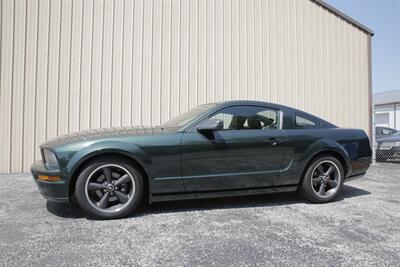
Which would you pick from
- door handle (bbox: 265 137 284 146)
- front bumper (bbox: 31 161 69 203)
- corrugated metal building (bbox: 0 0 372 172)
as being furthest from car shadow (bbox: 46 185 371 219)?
corrugated metal building (bbox: 0 0 372 172)

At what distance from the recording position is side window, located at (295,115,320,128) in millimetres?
3949

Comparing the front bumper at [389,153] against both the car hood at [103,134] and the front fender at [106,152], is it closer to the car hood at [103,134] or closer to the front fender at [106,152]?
the car hood at [103,134]

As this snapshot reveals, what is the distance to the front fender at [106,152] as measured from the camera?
3084 mm

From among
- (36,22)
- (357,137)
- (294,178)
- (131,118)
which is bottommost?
(294,178)

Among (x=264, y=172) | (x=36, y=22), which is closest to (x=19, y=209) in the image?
(x=264, y=172)

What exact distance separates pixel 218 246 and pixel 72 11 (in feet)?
18.3

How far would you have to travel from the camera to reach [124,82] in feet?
20.4

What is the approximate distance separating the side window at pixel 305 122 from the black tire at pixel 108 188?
2.12 meters

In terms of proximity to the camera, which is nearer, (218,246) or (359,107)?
(218,246)

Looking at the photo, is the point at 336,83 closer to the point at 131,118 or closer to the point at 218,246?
the point at 131,118

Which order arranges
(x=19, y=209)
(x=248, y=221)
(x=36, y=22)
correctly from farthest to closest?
(x=36, y=22)
(x=19, y=209)
(x=248, y=221)

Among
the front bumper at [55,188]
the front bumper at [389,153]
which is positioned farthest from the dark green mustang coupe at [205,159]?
the front bumper at [389,153]

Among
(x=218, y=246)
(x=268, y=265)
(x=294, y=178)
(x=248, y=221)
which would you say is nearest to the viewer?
(x=268, y=265)

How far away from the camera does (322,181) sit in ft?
12.9
